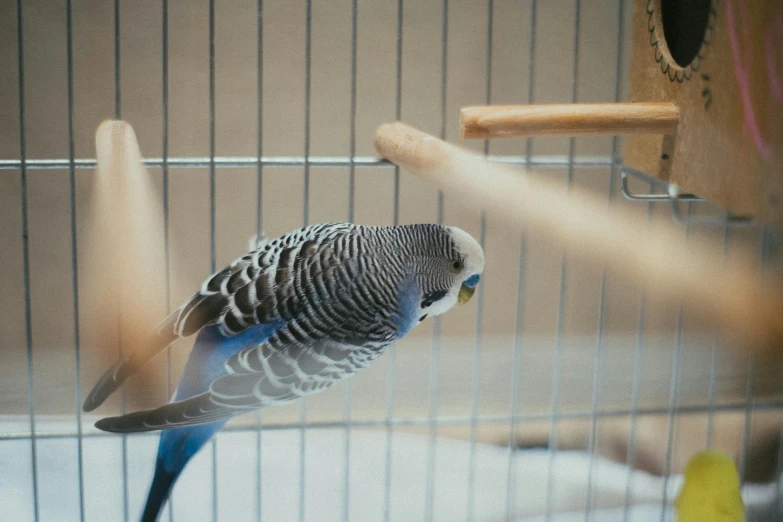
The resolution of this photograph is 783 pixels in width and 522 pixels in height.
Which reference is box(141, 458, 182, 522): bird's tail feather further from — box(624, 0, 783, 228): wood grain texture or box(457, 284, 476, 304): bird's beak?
box(624, 0, 783, 228): wood grain texture

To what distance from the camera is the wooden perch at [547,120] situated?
60 cm

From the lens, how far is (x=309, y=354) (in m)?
0.60

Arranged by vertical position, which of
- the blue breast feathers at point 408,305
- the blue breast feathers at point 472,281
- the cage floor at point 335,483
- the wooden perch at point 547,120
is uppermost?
the wooden perch at point 547,120

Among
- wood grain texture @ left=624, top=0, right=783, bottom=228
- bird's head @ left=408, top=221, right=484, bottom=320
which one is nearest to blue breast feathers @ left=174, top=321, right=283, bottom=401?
bird's head @ left=408, top=221, right=484, bottom=320

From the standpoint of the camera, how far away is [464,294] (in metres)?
0.62

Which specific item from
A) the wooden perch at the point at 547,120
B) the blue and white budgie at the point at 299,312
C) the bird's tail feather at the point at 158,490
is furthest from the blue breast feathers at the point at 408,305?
the bird's tail feather at the point at 158,490

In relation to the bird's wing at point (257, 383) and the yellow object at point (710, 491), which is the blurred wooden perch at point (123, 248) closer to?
the bird's wing at point (257, 383)

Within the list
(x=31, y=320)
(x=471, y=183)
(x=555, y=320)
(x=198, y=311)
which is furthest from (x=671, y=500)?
(x=31, y=320)

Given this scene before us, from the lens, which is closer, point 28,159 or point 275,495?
point 28,159

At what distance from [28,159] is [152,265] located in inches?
4.7

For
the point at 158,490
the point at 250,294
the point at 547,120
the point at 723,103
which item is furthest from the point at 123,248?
the point at 723,103

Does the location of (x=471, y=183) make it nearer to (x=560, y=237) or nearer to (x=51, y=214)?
(x=560, y=237)

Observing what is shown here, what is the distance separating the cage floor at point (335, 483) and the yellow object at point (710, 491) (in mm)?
12

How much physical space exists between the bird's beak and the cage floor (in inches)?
6.5
